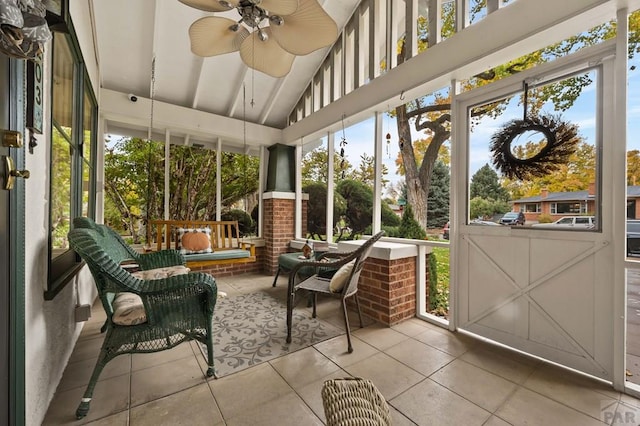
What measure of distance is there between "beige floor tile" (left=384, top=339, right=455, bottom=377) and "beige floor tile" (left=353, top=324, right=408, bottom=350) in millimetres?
65

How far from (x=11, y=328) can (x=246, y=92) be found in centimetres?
405

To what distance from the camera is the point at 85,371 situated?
1888mm

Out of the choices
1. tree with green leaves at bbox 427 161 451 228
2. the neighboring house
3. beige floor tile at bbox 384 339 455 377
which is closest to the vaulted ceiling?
tree with green leaves at bbox 427 161 451 228

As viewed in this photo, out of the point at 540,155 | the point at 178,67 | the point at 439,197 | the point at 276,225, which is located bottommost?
the point at 276,225

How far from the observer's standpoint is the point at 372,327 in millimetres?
2641

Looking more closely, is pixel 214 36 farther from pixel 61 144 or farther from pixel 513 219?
pixel 513 219

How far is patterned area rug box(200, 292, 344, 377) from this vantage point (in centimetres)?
206

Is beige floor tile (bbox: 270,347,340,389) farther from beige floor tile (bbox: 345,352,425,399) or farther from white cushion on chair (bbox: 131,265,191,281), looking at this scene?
white cushion on chair (bbox: 131,265,191,281)

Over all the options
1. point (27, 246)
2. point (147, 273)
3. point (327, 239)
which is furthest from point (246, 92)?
point (27, 246)

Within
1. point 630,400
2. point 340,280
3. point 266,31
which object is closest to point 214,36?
point 266,31

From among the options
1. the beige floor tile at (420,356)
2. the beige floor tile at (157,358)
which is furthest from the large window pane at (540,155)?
the beige floor tile at (157,358)

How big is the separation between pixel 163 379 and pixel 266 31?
2.64m

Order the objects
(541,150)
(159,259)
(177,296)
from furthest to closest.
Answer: (159,259) → (541,150) → (177,296)

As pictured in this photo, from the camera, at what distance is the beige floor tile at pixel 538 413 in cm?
144
